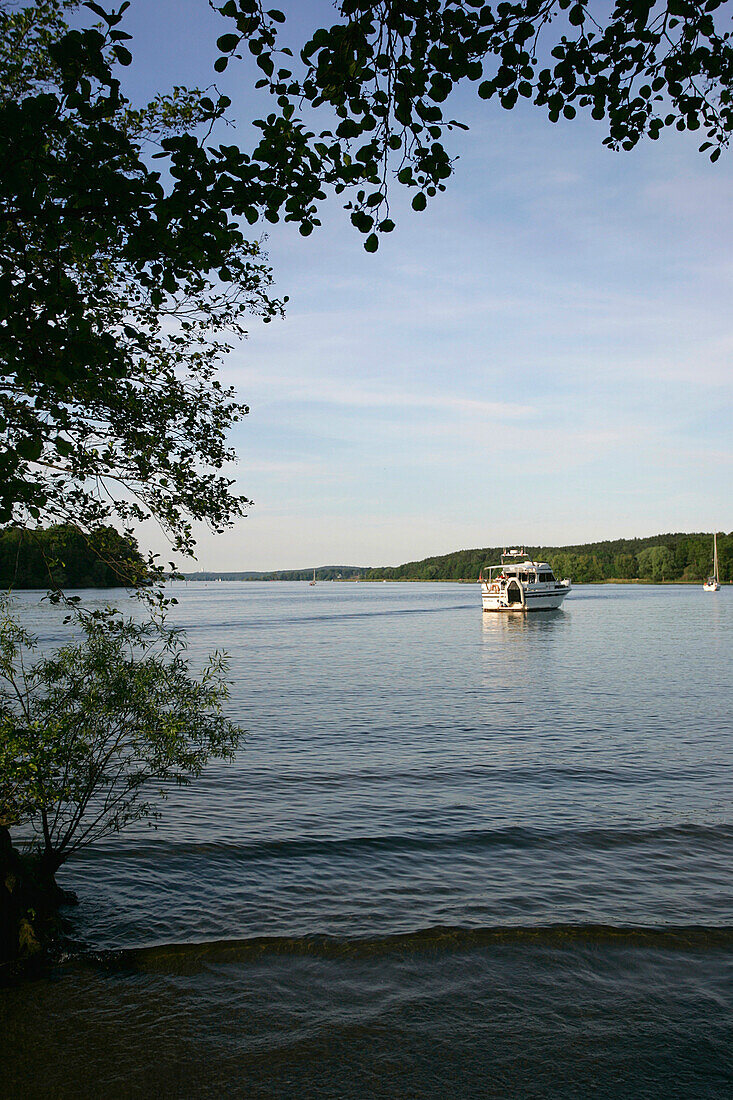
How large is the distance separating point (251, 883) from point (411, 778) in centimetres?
691

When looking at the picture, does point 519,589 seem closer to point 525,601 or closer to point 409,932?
point 525,601

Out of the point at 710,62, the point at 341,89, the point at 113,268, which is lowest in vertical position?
the point at 113,268

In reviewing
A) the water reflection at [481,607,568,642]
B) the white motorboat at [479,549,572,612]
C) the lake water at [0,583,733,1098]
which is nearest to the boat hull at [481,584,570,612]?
the white motorboat at [479,549,572,612]

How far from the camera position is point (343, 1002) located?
24.9 feet

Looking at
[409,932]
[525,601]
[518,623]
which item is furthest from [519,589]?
[409,932]

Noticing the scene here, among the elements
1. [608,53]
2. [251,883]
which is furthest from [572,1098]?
[608,53]

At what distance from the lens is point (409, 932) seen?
9211 millimetres

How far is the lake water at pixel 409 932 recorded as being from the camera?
6559mm

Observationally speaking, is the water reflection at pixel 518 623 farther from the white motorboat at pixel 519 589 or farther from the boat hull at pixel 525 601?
the white motorboat at pixel 519 589

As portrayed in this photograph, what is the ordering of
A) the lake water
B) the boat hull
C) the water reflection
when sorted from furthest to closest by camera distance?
the boat hull < the water reflection < the lake water

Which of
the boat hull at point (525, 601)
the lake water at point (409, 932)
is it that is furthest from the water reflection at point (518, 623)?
the lake water at point (409, 932)

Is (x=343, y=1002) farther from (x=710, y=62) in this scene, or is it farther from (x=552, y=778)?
(x=552, y=778)

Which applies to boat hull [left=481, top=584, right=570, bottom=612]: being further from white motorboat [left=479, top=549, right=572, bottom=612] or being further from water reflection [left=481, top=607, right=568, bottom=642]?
water reflection [left=481, top=607, right=568, bottom=642]

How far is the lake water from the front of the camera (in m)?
6.56
